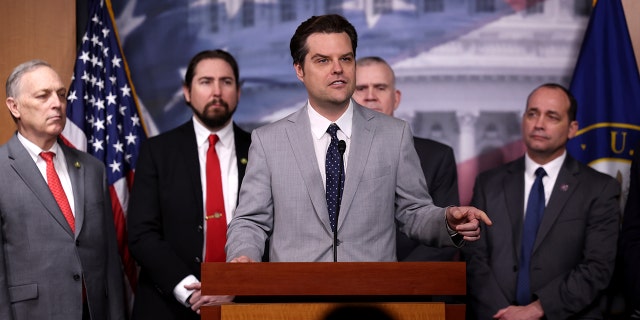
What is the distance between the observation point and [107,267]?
4254 millimetres

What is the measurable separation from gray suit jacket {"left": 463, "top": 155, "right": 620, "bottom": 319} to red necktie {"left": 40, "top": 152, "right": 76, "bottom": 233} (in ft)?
6.98

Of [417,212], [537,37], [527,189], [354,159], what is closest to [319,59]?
[354,159]

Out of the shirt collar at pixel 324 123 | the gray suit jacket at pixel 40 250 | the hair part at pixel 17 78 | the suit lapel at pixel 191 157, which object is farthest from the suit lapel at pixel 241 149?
the shirt collar at pixel 324 123

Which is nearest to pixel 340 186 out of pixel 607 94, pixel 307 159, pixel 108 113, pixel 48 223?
pixel 307 159

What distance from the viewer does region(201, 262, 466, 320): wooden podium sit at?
2.27 m

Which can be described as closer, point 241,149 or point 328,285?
point 328,285

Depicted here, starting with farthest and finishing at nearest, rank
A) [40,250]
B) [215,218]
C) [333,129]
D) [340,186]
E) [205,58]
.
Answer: [205,58] → [215,218] → [40,250] → [333,129] → [340,186]

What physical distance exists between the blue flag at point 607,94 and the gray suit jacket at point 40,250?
3053 mm

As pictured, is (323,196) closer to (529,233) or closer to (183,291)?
(183,291)

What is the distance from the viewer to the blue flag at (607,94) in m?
5.26

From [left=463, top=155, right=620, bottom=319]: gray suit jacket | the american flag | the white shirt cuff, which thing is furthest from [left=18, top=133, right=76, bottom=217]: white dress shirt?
[left=463, top=155, right=620, bottom=319]: gray suit jacket

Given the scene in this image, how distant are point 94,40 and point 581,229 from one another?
3144mm

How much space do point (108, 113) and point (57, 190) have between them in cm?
123

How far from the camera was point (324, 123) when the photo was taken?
10.3 feet
